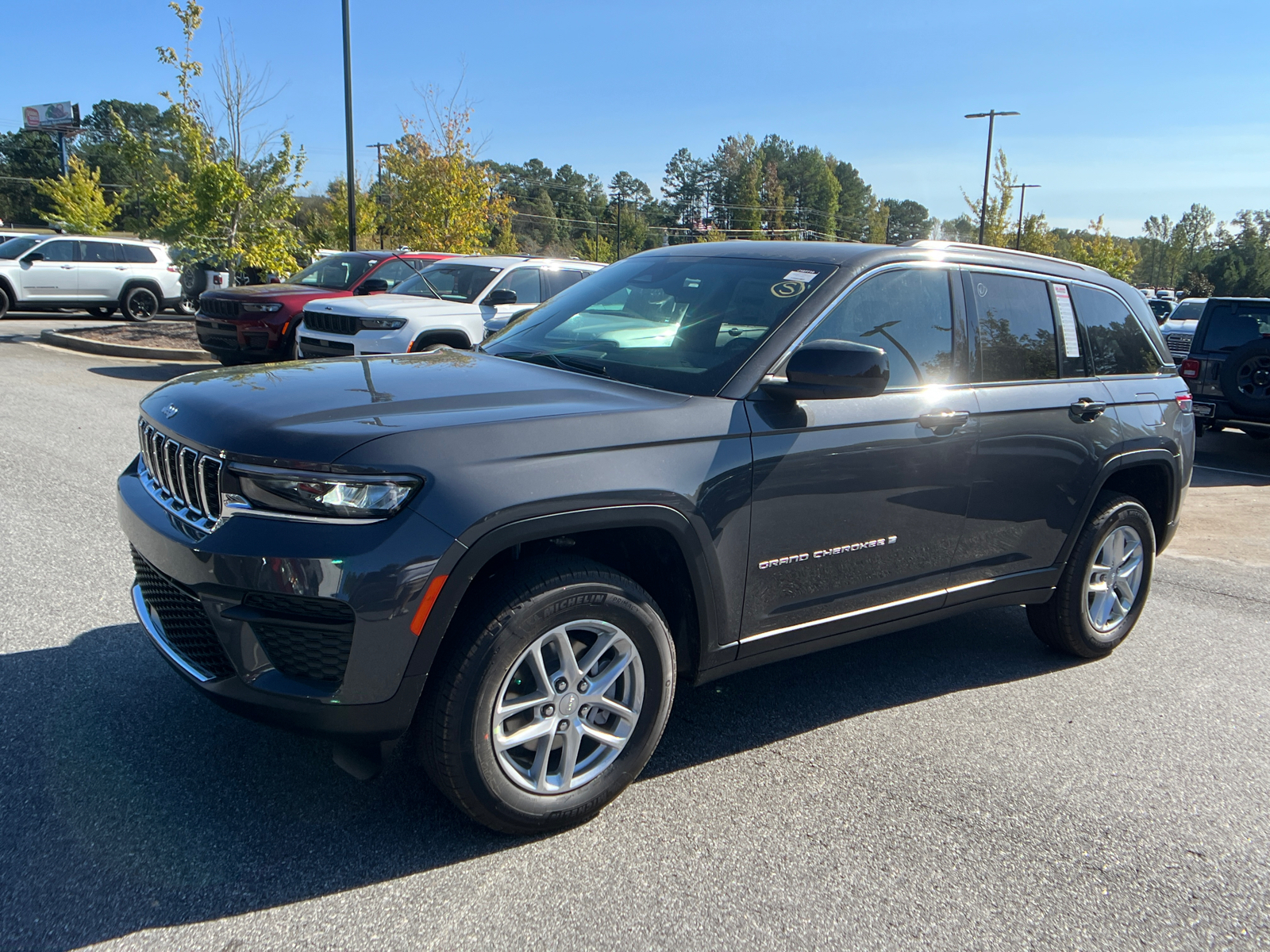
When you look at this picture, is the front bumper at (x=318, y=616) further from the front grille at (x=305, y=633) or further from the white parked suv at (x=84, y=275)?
the white parked suv at (x=84, y=275)

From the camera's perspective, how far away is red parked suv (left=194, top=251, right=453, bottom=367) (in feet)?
39.5

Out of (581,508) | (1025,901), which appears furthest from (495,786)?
(1025,901)

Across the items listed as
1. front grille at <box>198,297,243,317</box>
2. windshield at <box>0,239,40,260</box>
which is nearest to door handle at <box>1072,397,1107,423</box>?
front grille at <box>198,297,243,317</box>

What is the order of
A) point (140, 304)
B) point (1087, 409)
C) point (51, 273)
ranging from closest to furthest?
point (1087, 409), point (51, 273), point (140, 304)

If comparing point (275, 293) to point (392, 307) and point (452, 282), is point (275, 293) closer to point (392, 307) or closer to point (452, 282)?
point (452, 282)

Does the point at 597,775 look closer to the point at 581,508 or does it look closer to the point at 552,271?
the point at 581,508

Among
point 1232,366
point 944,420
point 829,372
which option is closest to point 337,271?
point 1232,366

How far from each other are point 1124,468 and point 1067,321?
2.43 feet

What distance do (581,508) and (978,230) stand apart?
146ft

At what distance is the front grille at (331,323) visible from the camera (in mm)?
10023

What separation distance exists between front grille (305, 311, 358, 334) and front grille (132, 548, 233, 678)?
7254 millimetres

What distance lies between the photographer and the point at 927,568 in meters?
3.81

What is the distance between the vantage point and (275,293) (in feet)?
41.0

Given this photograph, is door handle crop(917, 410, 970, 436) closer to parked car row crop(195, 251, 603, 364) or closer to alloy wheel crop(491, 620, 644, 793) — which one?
alloy wheel crop(491, 620, 644, 793)
